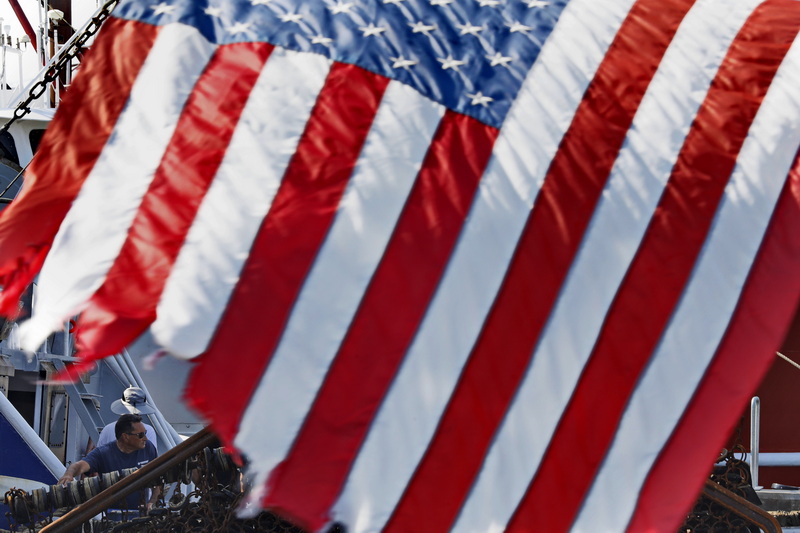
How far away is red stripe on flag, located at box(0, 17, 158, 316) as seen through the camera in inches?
156

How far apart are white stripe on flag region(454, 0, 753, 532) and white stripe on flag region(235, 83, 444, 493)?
2.37 ft

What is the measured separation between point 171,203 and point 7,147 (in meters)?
11.2

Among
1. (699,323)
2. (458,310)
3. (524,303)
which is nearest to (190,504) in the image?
(458,310)

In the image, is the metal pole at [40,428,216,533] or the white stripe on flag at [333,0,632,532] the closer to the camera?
the white stripe on flag at [333,0,632,532]

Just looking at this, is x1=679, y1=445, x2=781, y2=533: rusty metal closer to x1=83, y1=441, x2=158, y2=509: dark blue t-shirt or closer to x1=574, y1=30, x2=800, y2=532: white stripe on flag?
x1=574, y1=30, x2=800, y2=532: white stripe on flag

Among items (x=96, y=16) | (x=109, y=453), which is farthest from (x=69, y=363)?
(x=96, y=16)

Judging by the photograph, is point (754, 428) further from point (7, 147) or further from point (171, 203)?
point (7, 147)

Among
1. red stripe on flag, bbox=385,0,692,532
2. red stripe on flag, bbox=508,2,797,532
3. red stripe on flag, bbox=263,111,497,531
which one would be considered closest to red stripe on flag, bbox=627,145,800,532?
red stripe on flag, bbox=508,2,797,532

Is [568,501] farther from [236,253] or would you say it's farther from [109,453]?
[109,453]

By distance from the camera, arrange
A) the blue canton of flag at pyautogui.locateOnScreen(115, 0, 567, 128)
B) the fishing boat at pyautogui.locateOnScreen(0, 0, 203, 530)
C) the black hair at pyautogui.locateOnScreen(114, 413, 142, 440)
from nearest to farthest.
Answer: the blue canton of flag at pyautogui.locateOnScreen(115, 0, 567, 128), the black hair at pyautogui.locateOnScreen(114, 413, 142, 440), the fishing boat at pyautogui.locateOnScreen(0, 0, 203, 530)

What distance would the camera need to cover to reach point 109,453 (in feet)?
25.6

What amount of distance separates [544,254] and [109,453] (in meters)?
4.87

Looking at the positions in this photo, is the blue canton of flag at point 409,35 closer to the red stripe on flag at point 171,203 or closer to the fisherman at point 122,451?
the red stripe on flag at point 171,203

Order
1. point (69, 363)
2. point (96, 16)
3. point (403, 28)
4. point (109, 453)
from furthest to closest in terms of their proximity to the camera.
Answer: point (69, 363), point (109, 453), point (96, 16), point (403, 28)
